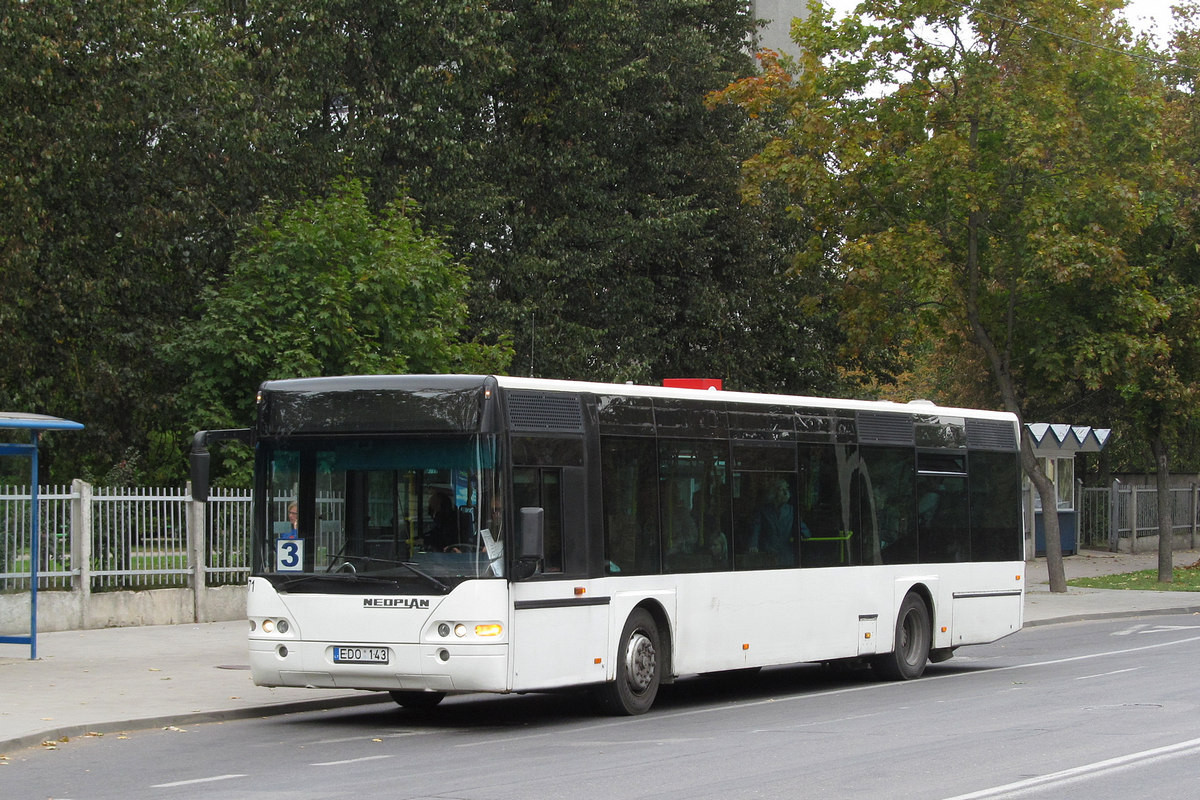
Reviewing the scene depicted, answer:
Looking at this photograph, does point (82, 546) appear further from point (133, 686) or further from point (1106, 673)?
point (1106, 673)

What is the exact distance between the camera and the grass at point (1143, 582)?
109 feet

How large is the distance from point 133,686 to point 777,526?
6.40 metres

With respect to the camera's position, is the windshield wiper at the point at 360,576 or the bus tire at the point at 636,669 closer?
the windshield wiper at the point at 360,576

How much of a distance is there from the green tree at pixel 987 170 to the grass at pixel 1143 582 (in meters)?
3.01

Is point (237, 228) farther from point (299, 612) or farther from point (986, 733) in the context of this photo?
point (986, 733)

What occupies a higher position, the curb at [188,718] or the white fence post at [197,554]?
the white fence post at [197,554]

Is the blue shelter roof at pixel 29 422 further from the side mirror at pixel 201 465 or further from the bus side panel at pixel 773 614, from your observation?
the bus side panel at pixel 773 614

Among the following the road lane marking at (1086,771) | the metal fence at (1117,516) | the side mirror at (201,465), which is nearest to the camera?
the road lane marking at (1086,771)

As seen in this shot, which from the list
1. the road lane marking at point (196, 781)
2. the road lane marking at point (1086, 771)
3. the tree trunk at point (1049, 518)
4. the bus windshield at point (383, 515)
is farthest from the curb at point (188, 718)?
the tree trunk at point (1049, 518)

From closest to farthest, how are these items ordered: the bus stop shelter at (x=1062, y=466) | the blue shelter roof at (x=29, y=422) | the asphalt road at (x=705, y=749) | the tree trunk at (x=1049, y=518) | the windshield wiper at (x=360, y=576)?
the asphalt road at (x=705, y=749) < the windshield wiper at (x=360, y=576) < the blue shelter roof at (x=29, y=422) < the tree trunk at (x=1049, y=518) < the bus stop shelter at (x=1062, y=466)

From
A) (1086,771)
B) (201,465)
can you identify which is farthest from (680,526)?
(1086,771)

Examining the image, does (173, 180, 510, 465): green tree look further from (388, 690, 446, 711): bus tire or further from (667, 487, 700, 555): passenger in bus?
(667, 487, 700, 555): passenger in bus

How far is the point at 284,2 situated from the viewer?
29.8 m

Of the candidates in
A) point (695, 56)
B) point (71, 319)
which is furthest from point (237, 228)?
point (695, 56)
